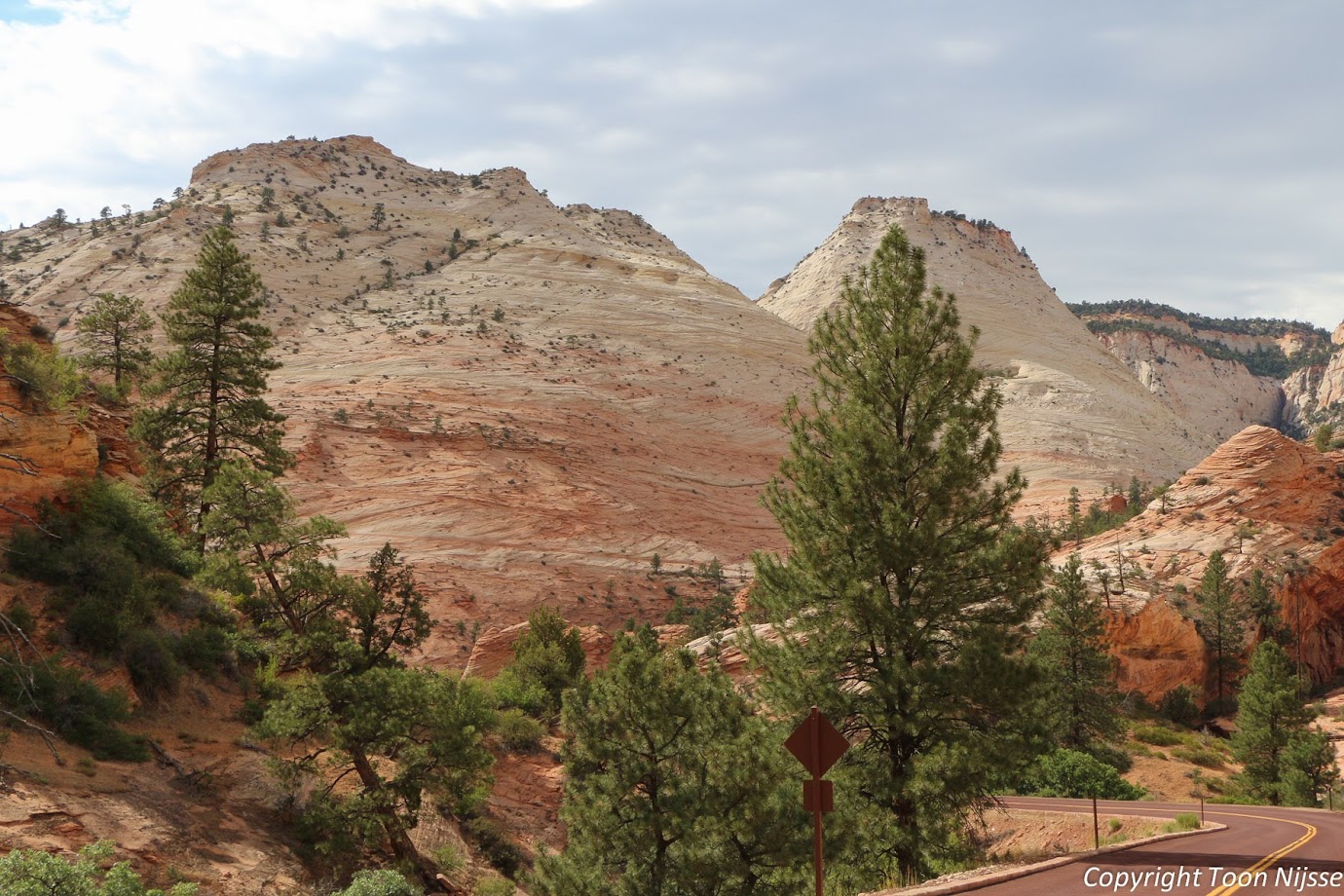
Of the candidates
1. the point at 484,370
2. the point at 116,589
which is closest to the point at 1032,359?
the point at 484,370

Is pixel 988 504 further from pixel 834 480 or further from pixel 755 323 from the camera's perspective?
pixel 755 323

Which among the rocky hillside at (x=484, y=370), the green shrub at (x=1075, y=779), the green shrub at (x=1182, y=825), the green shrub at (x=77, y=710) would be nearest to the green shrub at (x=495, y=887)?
the green shrub at (x=77, y=710)

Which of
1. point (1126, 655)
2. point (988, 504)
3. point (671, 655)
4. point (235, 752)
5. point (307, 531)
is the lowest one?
point (1126, 655)

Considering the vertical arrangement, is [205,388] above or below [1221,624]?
above

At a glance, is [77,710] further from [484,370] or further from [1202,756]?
[484,370]

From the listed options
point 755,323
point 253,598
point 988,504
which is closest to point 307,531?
point 253,598

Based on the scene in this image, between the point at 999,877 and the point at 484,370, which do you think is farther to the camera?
the point at 484,370

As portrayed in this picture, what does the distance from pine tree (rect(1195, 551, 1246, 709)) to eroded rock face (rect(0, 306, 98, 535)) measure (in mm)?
43220

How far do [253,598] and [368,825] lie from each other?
15.4 feet

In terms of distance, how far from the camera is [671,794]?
1402 centimetres

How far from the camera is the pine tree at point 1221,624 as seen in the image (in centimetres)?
4209

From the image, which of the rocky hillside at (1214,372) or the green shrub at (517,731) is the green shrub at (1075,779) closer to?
the green shrub at (517,731)

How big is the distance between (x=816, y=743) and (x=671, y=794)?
7086 millimetres

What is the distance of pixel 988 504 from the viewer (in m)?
12.9
